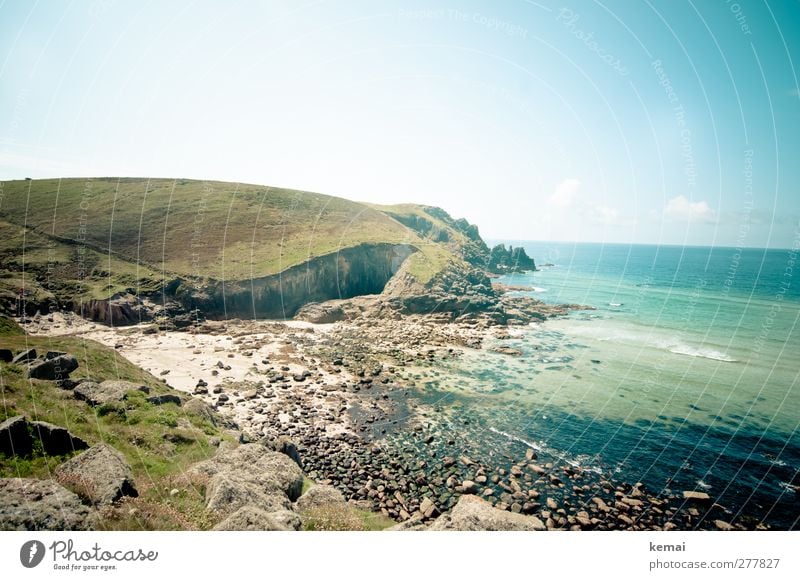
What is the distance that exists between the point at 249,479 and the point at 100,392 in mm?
8925

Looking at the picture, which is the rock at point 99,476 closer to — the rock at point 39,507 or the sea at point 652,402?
the rock at point 39,507

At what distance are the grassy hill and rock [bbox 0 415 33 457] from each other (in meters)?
42.6

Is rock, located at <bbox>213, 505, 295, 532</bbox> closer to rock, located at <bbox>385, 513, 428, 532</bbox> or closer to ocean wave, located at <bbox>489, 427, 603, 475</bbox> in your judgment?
rock, located at <bbox>385, 513, 428, 532</bbox>

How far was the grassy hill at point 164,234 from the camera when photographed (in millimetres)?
47656

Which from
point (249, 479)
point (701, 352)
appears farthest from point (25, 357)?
point (701, 352)

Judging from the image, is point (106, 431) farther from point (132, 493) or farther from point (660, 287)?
point (660, 287)


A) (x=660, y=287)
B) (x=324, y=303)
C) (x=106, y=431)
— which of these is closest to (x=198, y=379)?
(x=106, y=431)

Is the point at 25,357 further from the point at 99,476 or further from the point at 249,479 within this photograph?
the point at 249,479

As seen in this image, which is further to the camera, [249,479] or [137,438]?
[137,438]

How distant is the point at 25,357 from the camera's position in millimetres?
15430

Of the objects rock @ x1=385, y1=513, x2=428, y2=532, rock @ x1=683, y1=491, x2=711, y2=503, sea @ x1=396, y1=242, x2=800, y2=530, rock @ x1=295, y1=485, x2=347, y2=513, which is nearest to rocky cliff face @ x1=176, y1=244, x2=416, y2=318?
sea @ x1=396, y1=242, x2=800, y2=530

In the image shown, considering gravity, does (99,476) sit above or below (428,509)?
above

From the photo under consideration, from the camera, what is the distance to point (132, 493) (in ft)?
30.0

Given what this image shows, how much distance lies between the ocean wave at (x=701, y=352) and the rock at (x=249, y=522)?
171 feet
